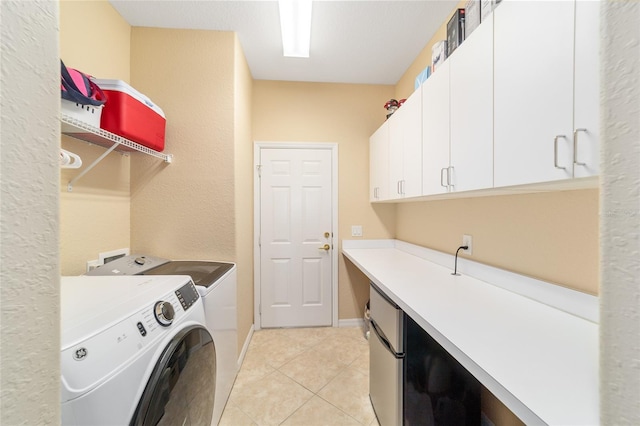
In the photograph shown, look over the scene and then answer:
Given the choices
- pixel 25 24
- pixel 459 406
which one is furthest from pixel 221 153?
pixel 459 406

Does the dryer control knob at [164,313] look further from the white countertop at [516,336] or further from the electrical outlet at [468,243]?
the electrical outlet at [468,243]

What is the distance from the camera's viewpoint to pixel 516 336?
0.84 metres

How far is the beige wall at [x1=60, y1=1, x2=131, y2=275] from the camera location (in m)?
1.34

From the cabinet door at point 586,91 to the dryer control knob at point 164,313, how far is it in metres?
1.43

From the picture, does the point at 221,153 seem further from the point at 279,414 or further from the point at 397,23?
the point at 279,414

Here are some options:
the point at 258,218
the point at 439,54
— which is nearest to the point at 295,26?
the point at 439,54

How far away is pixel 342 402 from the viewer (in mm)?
1646

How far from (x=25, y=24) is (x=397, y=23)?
2172mm

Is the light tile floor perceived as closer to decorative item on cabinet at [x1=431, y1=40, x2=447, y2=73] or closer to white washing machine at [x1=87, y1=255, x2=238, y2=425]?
white washing machine at [x1=87, y1=255, x2=238, y2=425]

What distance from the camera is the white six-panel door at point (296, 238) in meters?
2.64

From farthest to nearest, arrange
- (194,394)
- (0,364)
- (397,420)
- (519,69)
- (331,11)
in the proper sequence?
1. (331,11)
2. (397,420)
3. (194,394)
4. (519,69)
5. (0,364)

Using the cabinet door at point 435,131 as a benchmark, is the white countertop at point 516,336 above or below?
below

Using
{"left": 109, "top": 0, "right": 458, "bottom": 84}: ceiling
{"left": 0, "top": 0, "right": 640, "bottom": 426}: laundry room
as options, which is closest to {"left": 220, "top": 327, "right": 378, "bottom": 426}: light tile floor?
{"left": 0, "top": 0, "right": 640, "bottom": 426}: laundry room

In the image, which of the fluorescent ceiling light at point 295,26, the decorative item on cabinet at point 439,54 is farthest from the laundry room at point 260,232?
the fluorescent ceiling light at point 295,26
